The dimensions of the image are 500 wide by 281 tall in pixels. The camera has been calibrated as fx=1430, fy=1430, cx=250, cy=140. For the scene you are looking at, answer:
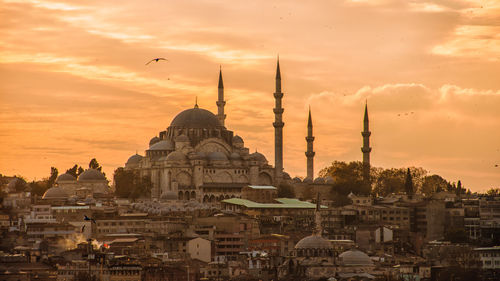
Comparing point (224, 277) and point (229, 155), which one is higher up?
point (229, 155)

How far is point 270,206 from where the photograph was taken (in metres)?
90.8

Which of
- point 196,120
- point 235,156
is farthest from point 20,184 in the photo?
point 235,156

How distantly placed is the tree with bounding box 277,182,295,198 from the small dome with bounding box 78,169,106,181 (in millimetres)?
12800

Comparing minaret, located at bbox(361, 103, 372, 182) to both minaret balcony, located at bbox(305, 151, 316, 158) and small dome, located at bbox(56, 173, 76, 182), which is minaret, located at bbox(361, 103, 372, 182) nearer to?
minaret balcony, located at bbox(305, 151, 316, 158)

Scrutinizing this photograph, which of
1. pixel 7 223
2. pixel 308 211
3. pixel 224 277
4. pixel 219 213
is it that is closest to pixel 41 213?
pixel 7 223

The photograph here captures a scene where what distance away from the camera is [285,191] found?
323 feet

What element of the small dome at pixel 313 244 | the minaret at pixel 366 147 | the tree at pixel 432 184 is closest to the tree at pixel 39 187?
the minaret at pixel 366 147

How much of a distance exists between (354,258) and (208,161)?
2781cm

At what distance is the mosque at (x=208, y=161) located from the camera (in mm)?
95562

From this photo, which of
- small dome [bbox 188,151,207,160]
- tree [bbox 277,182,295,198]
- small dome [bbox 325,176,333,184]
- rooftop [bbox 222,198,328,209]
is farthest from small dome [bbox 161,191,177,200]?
small dome [bbox 325,176,333,184]

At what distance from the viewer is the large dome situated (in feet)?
332

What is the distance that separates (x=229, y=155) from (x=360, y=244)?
19357 mm

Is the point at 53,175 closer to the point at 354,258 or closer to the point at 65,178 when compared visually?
the point at 65,178

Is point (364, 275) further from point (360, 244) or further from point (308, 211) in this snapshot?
point (308, 211)
